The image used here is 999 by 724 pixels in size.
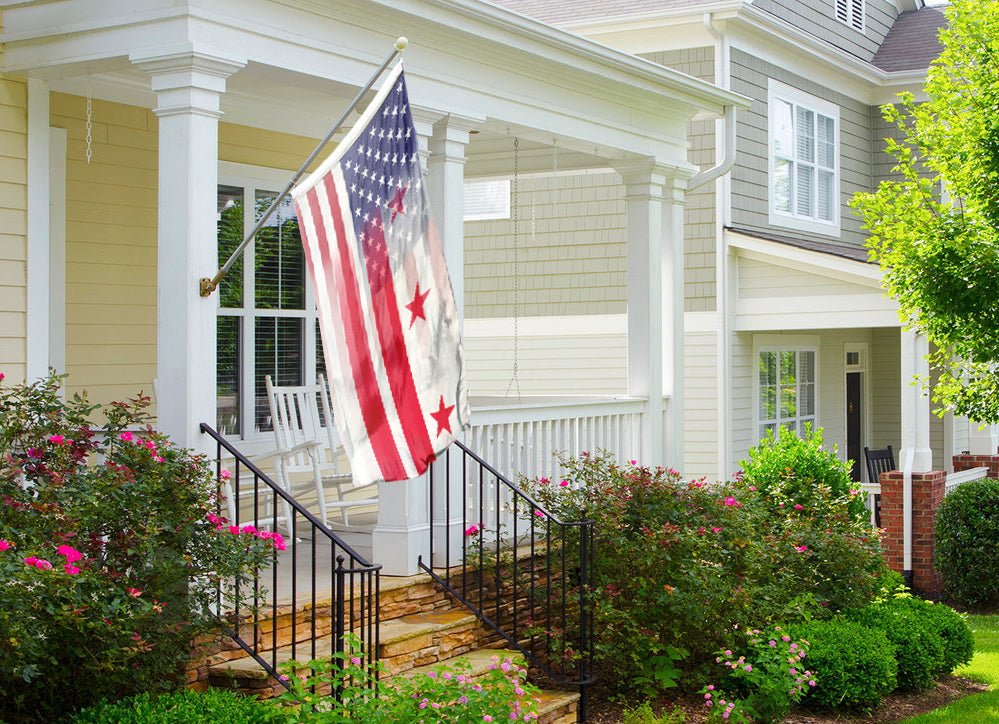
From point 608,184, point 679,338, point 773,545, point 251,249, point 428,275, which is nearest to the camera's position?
point 428,275

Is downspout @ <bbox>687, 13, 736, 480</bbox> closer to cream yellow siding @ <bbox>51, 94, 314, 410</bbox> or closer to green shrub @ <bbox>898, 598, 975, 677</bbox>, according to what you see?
green shrub @ <bbox>898, 598, 975, 677</bbox>

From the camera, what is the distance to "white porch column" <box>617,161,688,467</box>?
32.2 ft

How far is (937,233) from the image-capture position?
1031 cm

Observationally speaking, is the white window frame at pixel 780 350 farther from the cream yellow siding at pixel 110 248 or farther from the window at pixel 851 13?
the cream yellow siding at pixel 110 248

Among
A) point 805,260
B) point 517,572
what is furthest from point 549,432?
point 805,260

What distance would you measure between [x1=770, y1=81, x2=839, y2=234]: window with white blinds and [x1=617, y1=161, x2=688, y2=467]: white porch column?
5.46m

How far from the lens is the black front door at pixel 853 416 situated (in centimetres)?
1848

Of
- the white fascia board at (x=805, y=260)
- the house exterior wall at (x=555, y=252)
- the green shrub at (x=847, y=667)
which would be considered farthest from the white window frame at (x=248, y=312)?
the white fascia board at (x=805, y=260)

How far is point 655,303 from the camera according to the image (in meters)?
9.87

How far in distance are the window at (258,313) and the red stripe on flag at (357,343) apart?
4431 millimetres

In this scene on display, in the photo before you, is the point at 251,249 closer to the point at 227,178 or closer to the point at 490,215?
the point at 227,178

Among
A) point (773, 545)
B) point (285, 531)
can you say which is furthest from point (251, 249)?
point (773, 545)

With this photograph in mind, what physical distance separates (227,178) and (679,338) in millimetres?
3695

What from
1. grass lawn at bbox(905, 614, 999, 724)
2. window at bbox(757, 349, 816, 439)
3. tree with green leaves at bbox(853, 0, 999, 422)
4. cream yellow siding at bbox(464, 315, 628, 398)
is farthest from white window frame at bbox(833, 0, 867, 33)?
grass lawn at bbox(905, 614, 999, 724)
